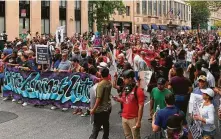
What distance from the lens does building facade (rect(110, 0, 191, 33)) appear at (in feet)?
197

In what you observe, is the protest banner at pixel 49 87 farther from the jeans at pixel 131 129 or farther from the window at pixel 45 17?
the window at pixel 45 17

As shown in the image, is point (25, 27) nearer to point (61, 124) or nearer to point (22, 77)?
point (22, 77)

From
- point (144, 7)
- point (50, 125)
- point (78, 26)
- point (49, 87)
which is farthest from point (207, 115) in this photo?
point (144, 7)

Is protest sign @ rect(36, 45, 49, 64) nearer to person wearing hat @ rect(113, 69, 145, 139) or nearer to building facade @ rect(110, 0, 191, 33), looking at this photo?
person wearing hat @ rect(113, 69, 145, 139)

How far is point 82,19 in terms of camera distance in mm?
48750

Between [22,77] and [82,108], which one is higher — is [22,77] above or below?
above

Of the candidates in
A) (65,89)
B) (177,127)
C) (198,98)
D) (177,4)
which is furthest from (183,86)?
(177,4)

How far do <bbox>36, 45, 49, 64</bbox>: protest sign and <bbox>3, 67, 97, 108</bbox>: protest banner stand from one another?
16.9 inches

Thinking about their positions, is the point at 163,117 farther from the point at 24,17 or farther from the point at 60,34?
the point at 24,17

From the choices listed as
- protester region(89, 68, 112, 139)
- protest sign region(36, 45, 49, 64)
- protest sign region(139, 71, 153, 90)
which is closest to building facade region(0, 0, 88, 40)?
protest sign region(36, 45, 49, 64)

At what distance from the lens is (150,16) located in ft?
227

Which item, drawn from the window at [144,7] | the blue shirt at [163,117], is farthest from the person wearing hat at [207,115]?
the window at [144,7]

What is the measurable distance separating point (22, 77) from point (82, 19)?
3686 cm

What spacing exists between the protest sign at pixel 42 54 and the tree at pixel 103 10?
114ft
